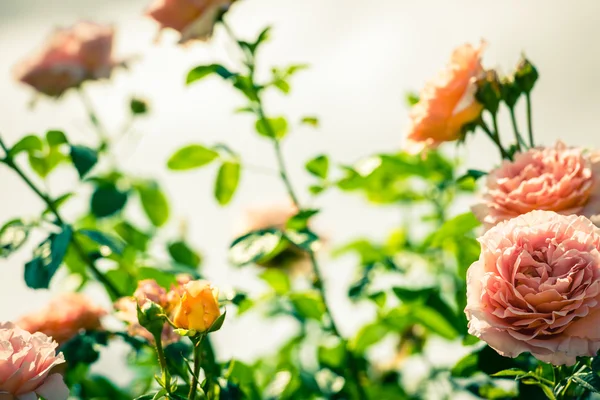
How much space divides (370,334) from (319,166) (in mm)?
274

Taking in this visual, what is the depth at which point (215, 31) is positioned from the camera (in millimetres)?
1065

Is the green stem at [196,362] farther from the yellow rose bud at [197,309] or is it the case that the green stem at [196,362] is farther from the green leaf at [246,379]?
the green leaf at [246,379]

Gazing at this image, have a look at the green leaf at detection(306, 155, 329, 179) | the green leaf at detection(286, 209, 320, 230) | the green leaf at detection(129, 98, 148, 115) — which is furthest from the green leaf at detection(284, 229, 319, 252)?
the green leaf at detection(129, 98, 148, 115)

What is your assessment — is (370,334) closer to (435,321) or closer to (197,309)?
(435,321)

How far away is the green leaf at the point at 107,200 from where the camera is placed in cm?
123

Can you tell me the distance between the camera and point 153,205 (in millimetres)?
1461

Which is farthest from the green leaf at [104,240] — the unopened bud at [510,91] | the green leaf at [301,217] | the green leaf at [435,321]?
the unopened bud at [510,91]

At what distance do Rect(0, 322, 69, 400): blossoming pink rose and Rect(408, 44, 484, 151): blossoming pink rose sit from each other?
51cm

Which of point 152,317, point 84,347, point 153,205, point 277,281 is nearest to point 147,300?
point 152,317

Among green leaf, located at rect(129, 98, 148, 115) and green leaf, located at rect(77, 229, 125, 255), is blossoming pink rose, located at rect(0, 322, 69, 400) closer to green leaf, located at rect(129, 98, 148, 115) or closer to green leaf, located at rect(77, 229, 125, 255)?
green leaf, located at rect(77, 229, 125, 255)

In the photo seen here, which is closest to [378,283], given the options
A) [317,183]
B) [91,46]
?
[317,183]

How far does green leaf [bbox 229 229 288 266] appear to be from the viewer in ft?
3.20

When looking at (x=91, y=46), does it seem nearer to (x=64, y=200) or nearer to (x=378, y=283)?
(x=64, y=200)

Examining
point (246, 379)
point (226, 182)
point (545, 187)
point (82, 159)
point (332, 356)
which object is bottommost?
point (332, 356)
